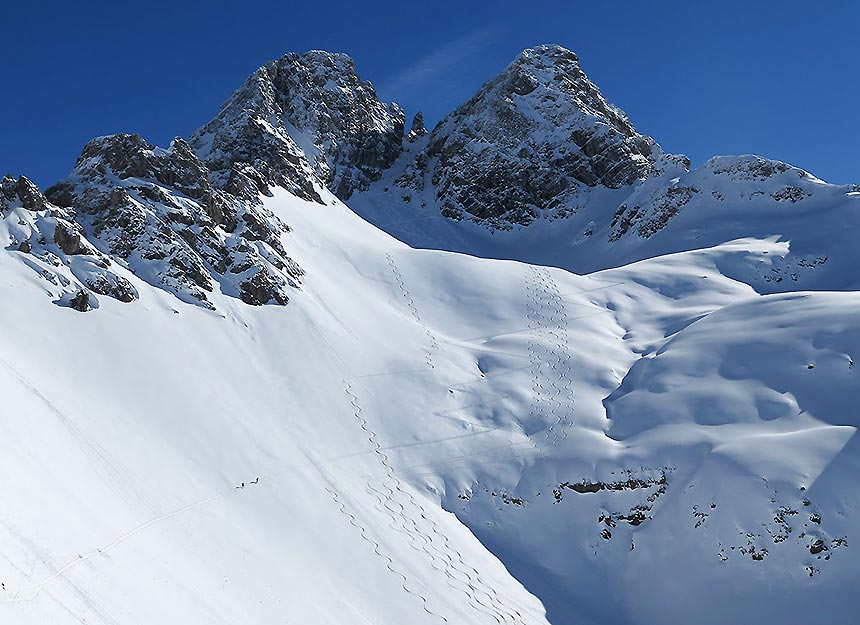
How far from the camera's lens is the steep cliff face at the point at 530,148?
3046 inches

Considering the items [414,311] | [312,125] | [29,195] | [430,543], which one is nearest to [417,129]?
[312,125]

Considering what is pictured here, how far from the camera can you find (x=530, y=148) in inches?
3273

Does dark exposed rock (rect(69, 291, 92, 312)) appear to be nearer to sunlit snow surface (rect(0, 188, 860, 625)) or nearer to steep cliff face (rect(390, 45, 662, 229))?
sunlit snow surface (rect(0, 188, 860, 625))

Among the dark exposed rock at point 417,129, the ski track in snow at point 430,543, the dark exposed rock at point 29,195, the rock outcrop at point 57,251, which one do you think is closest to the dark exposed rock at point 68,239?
the rock outcrop at point 57,251

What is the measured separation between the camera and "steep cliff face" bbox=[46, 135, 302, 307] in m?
28.7

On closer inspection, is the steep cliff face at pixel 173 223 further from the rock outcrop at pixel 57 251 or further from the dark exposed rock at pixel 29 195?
the dark exposed rock at pixel 29 195

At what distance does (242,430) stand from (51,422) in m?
6.26

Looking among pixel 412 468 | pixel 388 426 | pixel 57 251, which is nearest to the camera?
pixel 412 468

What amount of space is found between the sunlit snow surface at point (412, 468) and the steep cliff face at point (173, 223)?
4.62ft

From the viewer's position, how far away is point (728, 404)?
80.9ft

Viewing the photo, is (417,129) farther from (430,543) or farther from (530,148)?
(430,543)

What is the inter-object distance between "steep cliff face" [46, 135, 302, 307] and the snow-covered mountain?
0.49 ft

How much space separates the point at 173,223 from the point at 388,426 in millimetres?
14284

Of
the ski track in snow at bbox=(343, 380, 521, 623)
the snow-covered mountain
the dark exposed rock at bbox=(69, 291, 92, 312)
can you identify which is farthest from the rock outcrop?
the ski track in snow at bbox=(343, 380, 521, 623)
